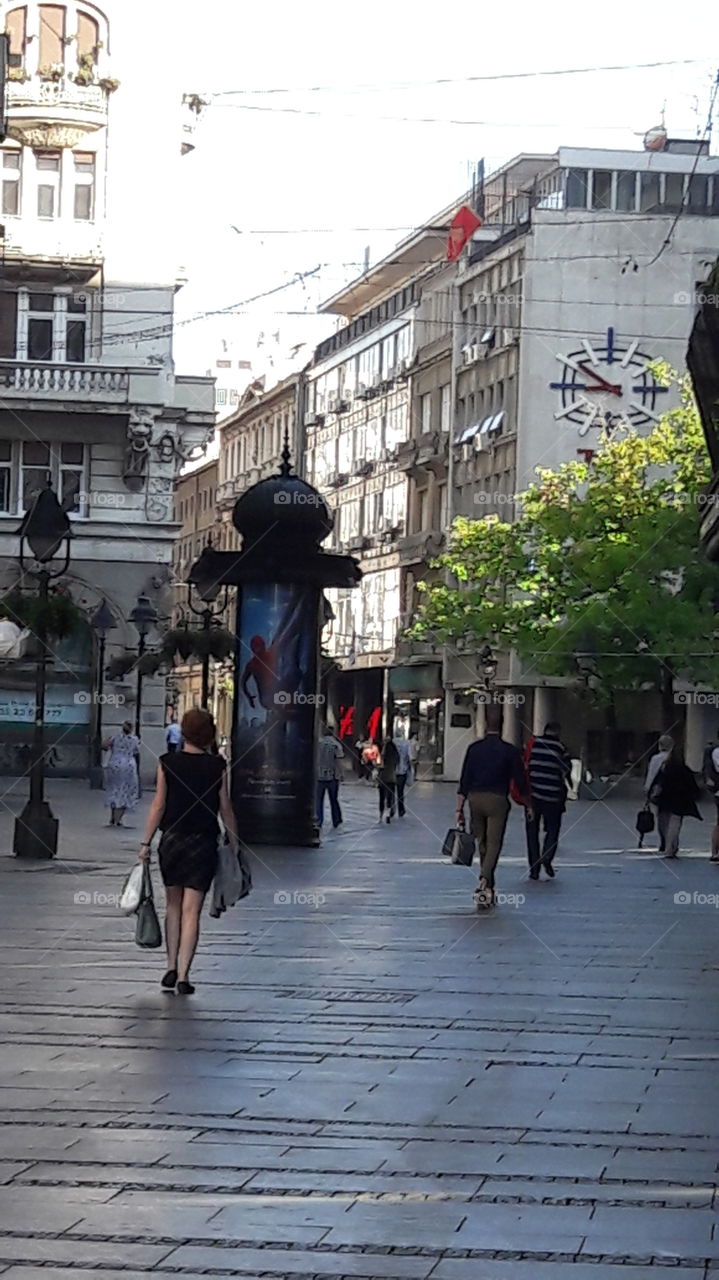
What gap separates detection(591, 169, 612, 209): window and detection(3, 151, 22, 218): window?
33262 mm

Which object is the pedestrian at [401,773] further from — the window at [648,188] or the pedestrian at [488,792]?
the window at [648,188]

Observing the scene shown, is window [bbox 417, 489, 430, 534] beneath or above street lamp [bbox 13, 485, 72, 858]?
above

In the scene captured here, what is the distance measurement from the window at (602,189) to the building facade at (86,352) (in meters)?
31.8

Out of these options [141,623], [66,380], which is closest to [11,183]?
[66,380]

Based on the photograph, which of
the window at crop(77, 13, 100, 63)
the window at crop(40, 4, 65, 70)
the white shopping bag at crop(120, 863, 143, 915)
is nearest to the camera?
the white shopping bag at crop(120, 863, 143, 915)

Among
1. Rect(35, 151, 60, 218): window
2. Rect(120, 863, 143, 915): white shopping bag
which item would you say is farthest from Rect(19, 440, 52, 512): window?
Rect(120, 863, 143, 915): white shopping bag

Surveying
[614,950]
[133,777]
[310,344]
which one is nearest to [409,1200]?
[614,950]

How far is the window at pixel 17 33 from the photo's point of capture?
55750 mm

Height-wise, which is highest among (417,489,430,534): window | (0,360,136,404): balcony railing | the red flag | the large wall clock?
the red flag

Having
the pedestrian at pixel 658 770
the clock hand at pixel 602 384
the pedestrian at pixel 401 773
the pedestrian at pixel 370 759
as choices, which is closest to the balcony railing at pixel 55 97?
the pedestrian at pixel 401 773

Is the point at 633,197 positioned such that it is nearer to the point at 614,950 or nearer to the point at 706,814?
the point at 706,814

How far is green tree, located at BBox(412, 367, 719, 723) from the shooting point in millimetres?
61688

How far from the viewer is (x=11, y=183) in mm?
57375

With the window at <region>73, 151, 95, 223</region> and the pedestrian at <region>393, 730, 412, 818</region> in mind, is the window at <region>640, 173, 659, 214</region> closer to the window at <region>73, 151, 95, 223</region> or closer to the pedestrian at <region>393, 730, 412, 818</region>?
the window at <region>73, 151, 95, 223</region>
